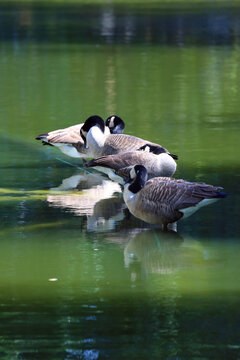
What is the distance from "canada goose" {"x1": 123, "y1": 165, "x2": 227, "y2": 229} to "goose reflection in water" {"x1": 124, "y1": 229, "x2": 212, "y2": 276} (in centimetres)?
18

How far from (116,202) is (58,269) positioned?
2171 mm

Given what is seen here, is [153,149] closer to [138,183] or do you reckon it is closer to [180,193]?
[138,183]

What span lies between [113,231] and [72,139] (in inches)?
107

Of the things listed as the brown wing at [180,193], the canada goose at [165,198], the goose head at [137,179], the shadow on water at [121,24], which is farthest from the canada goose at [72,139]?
the shadow on water at [121,24]

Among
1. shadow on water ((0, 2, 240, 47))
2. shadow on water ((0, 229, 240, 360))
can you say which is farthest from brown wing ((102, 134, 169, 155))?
shadow on water ((0, 2, 240, 47))

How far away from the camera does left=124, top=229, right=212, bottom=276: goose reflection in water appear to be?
7.36 meters

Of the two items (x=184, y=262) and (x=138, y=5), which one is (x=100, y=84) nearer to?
(x=184, y=262)

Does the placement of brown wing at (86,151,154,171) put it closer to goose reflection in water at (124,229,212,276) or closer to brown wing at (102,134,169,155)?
brown wing at (102,134,169,155)

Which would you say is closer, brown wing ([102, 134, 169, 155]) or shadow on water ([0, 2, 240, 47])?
brown wing ([102, 134, 169, 155])

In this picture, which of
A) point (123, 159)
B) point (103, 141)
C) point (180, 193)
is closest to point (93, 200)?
point (123, 159)

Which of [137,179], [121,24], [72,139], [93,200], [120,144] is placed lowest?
[121,24]

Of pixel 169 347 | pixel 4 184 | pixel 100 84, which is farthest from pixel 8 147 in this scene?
pixel 169 347

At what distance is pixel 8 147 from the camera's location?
467 inches

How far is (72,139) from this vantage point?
10797 millimetres
